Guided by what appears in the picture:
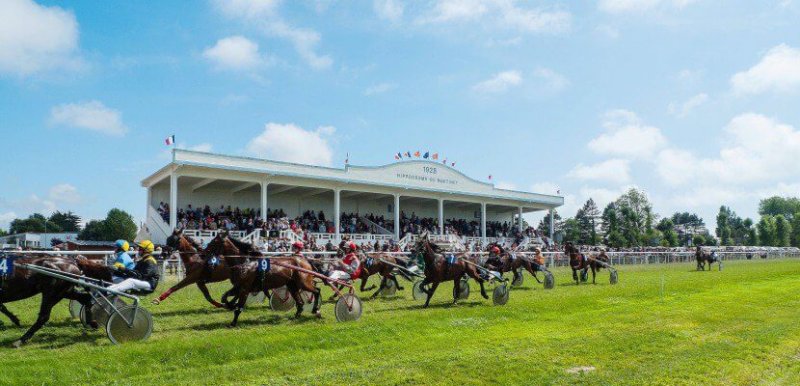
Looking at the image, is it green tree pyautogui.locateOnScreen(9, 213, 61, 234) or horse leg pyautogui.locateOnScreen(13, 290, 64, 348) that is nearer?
horse leg pyautogui.locateOnScreen(13, 290, 64, 348)

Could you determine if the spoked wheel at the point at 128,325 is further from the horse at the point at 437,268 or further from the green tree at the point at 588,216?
the green tree at the point at 588,216

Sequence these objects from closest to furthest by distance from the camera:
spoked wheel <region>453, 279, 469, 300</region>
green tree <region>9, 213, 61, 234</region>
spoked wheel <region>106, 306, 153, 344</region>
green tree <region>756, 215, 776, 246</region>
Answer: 1. spoked wheel <region>106, 306, 153, 344</region>
2. spoked wheel <region>453, 279, 469, 300</region>
3. green tree <region>756, 215, 776, 246</region>
4. green tree <region>9, 213, 61, 234</region>

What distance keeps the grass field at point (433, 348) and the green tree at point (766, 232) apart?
291 ft

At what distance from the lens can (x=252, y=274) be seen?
1233 centimetres

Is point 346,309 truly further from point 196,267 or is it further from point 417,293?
point 417,293

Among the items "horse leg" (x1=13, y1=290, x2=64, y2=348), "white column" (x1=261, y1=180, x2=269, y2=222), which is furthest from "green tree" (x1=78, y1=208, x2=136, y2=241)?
"horse leg" (x1=13, y1=290, x2=64, y2=348)

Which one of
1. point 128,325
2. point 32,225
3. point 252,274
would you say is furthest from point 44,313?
point 32,225

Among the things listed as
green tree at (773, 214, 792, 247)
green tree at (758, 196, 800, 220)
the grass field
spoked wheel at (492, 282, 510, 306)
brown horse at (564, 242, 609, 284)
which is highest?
green tree at (758, 196, 800, 220)

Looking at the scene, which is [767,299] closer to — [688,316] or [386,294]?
[688,316]

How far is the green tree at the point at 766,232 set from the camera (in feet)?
302

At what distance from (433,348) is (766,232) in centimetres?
9886

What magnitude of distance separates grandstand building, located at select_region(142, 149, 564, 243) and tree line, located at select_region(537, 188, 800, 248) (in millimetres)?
18080

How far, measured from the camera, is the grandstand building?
110ft

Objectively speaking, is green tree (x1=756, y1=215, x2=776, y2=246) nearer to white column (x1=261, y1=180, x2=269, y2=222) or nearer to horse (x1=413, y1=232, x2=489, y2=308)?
white column (x1=261, y1=180, x2=269, y2=222)
